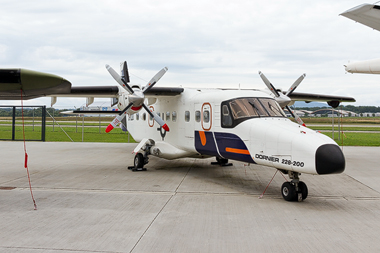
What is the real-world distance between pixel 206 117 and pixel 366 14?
24.7 feet

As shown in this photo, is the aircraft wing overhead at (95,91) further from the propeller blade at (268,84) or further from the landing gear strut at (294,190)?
the landing gear strut at (294,190)

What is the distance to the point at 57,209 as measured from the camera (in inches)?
273

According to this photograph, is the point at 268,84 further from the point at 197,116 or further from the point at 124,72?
the point at 124,72

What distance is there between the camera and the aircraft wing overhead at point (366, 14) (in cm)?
1230

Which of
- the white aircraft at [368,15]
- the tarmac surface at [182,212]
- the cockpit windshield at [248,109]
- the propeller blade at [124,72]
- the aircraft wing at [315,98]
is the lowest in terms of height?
the tarmac surface at [182,212]

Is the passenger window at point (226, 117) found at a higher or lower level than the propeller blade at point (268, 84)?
lower

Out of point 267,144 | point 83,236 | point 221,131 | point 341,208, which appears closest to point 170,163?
point 221,131

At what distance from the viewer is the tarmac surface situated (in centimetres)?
502

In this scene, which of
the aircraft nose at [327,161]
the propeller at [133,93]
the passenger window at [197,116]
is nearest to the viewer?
the aircraft nose at [327,161]

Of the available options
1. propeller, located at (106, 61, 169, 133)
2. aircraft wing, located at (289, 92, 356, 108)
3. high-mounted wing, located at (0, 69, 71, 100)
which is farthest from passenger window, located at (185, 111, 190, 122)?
aircraft wing, located at (289, 92, 356, 108)

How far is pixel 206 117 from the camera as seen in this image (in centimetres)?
1042

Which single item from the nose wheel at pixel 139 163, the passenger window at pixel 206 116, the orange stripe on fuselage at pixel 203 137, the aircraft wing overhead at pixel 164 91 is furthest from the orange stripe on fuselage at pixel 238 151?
the nose wheel at pixel 139 163

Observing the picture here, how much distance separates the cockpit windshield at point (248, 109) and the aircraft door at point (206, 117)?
0.80 metres

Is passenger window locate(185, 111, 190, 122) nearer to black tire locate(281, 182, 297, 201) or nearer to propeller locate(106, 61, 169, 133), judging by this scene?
propeller locate(106, 61, 169, 133)
